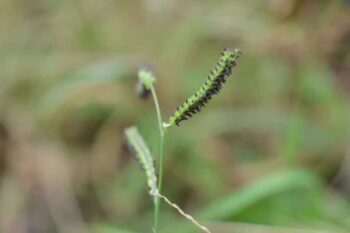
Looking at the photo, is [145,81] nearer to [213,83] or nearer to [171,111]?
[213,83]

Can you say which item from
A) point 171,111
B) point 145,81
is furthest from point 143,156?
point 171,111

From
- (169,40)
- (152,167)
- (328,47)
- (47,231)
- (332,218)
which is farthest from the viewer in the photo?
(169,40)

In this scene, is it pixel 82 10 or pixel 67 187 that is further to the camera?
pixel 82 10

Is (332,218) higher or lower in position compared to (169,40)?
lower

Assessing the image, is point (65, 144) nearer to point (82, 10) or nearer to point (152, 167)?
point (82, 10)

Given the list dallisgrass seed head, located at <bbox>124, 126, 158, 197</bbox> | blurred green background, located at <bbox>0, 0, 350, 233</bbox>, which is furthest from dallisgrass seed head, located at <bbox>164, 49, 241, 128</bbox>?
blurred green background, located at <bbox>0, 0, 350, 233</bbox>

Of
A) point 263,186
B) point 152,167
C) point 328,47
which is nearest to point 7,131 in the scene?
point 263,186

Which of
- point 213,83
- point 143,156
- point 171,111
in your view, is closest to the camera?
point 213,83
